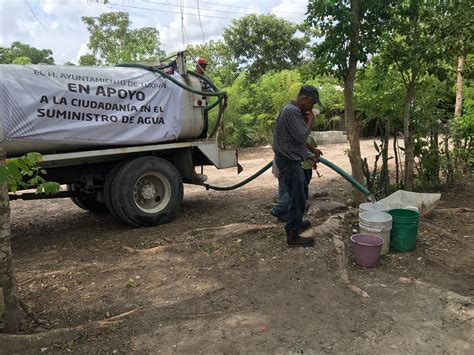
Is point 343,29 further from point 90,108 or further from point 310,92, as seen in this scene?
point 90,108

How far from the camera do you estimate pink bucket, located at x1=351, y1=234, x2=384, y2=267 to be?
4.54 metres

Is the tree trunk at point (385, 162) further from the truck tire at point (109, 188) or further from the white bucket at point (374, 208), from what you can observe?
the truck tire at point (109, 188)

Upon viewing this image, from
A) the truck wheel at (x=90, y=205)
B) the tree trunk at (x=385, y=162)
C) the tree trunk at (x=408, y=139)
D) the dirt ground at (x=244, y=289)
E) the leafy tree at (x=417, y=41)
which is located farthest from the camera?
the truck wheel at (x=90, y=205)

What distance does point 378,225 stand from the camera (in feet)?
15.5

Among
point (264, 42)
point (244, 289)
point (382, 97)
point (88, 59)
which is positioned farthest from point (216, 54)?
point (244, 289)

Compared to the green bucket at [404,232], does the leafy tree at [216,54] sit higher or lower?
higher

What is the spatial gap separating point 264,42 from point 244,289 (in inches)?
937

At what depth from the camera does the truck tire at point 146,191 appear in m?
6.07

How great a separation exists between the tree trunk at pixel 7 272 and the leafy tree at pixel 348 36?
4252mm

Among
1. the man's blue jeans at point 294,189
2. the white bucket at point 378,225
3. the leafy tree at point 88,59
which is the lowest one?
the white bucket at point 378,225

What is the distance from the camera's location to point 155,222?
6.38 metres

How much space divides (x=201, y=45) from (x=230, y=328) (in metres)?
23.3

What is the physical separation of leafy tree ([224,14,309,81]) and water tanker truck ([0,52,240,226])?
20015 mm

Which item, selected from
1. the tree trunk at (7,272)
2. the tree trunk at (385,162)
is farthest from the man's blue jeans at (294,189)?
the tree trunk at (7,272)
